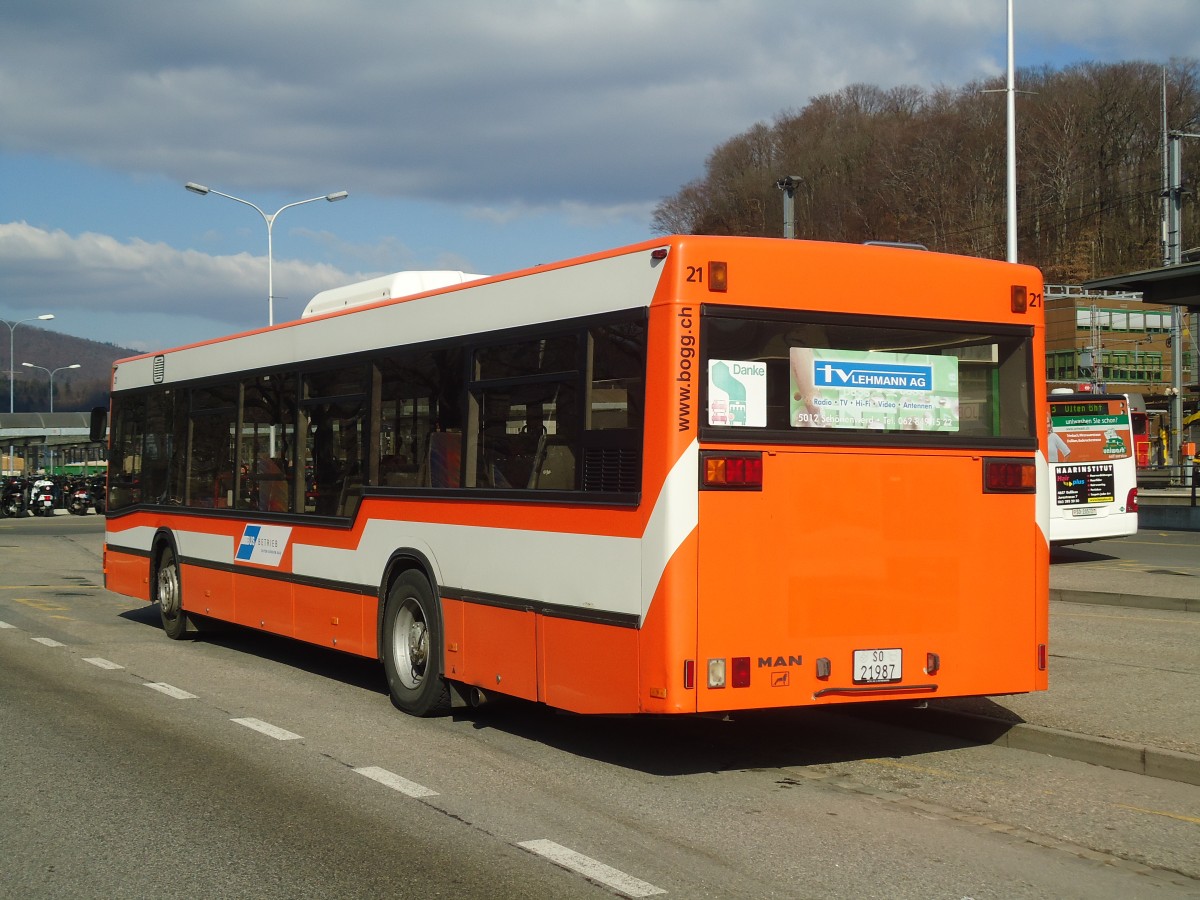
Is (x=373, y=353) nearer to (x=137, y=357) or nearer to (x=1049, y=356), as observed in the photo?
(x=137, y=357)

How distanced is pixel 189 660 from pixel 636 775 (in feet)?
21.3

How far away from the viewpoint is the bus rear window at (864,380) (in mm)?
7391

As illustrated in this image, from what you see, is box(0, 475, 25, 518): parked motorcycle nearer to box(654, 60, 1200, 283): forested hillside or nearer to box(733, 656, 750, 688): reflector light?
box(654, 60, 1200, 283): forested hillside

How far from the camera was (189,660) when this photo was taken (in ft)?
42.3

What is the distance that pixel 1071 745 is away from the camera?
8000 millimetres

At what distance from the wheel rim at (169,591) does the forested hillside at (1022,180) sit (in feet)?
197

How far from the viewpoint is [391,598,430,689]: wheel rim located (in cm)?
970

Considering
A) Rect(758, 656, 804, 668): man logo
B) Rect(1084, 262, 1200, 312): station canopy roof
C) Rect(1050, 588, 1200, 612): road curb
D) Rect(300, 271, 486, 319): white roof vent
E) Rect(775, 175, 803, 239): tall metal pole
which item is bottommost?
Rect(1050, 588, 1200, 612): road curb

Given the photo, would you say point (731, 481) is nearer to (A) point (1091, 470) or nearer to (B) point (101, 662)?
(B) point (101, 662)

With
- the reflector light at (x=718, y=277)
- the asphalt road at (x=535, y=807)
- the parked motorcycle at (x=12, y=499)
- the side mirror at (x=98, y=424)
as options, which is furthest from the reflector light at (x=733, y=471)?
the parked motorcycle at (x=12, y=499)

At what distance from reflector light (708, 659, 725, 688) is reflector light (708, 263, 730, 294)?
1952mm

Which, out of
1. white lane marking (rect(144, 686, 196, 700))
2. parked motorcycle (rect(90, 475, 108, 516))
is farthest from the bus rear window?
parked motorcycle (rect(90, 475, 108, 516))

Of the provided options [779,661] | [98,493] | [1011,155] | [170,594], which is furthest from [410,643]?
[98,493]

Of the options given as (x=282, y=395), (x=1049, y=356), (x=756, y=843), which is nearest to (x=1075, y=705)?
(x=756, y=843)
